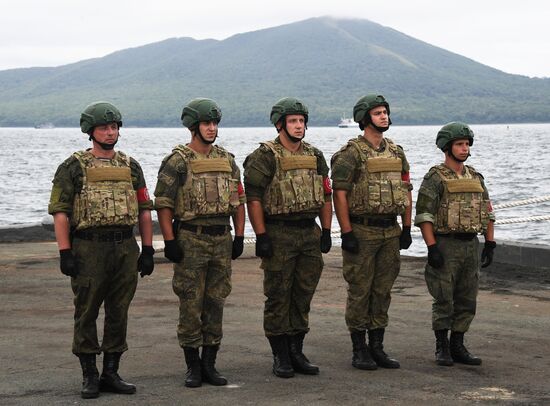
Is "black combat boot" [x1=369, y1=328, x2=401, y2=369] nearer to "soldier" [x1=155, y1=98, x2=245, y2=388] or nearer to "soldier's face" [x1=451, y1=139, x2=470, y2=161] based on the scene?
"soldier" [x1=155, y1=98, x2=245, y2=388]

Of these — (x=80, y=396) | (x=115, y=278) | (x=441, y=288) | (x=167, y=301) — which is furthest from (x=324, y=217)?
(x=167, y=301)

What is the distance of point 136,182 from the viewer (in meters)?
7.42

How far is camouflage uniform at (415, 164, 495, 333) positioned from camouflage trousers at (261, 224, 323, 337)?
3.13 ft

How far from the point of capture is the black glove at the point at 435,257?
8.20 metres

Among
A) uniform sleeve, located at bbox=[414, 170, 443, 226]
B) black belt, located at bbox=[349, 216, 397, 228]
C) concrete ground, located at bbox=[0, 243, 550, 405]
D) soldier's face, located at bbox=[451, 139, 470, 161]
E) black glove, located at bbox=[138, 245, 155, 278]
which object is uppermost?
soldier's face, located at bbox=[451, 139, 470, 161]

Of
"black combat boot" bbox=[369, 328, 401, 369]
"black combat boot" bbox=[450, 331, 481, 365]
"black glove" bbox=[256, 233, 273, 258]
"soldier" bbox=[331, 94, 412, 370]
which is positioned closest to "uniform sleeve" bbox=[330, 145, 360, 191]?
"soldier" bbox=[331, 94, 412, 370]

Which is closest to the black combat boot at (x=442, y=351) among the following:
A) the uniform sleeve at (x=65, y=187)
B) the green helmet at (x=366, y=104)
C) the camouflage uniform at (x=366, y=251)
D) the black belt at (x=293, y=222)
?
the camouflage uniform at (x=366, y=251)

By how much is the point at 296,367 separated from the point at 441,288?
1357 mm

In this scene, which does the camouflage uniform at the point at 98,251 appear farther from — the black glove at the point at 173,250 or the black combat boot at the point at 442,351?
the black combat boot at the point at 442,351

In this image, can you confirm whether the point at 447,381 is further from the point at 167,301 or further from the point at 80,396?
the point at 167,301

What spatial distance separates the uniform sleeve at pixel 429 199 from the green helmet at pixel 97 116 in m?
2.56

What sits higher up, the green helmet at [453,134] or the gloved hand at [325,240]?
the green helmet at [453,134]

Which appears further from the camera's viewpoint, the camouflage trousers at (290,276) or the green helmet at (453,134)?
the green helmet at (453,134)

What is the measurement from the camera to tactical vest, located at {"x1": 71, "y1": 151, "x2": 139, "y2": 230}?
7.04 metres
